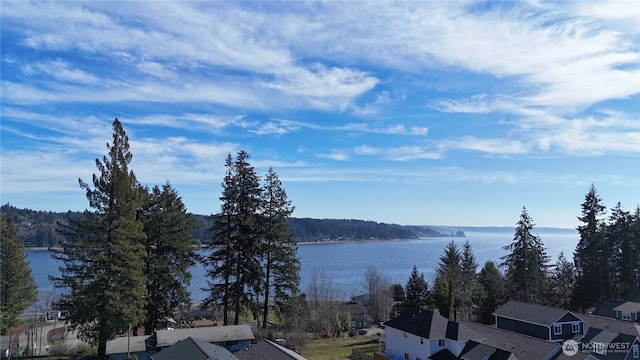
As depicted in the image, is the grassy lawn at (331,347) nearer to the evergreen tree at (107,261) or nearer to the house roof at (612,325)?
the evergreen tree at (107,261)

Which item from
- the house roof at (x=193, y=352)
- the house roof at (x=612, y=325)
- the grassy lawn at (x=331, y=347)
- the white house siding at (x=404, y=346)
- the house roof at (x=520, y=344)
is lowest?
the grassy lawn at (x=331, y=347)

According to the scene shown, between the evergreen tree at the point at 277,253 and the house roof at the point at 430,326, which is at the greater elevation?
the evergreen tree at the point at 277,253

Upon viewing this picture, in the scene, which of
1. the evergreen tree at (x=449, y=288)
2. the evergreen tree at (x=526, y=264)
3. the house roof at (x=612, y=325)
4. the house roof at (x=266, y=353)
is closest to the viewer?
the house roof at (x=266, y=353)

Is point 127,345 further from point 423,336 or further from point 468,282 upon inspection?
point 468,282

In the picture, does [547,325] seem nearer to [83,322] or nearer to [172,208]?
[172,208]

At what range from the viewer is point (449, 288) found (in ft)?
129

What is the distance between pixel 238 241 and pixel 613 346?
2451 centimetres

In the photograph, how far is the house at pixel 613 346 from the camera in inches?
1101

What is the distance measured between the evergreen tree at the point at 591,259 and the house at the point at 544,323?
15.2 m

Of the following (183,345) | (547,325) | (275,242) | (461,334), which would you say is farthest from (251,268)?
(547,325)

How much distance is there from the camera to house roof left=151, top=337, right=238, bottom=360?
21047 millimetres

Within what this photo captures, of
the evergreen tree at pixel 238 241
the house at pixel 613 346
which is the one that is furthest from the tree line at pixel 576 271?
the evergreen tree at pixel 238 241

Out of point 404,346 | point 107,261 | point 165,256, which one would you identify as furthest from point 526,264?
point 107,261

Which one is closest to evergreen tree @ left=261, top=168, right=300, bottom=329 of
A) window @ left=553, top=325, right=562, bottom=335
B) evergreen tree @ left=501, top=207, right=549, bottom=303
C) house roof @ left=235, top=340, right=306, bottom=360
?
house roof @ left=235, top=340, right=306, bottom=360
